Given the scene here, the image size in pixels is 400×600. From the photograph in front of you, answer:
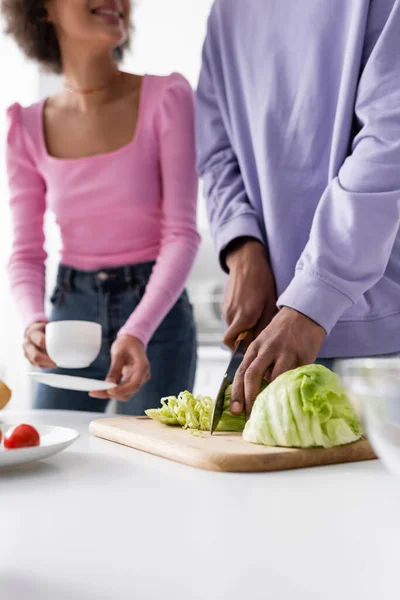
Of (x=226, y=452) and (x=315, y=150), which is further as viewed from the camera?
(x=315, y=150)

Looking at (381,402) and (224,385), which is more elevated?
(381,402)

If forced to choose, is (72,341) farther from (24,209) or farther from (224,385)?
(24,209)

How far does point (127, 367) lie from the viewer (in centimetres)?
145

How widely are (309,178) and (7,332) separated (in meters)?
2.60

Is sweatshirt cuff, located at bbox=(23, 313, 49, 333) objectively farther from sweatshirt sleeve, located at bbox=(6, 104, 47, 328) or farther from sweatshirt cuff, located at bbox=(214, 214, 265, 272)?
sweatshirt cuff, located at bbox=(214, 214, 265, 272)

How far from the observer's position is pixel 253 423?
90 cm

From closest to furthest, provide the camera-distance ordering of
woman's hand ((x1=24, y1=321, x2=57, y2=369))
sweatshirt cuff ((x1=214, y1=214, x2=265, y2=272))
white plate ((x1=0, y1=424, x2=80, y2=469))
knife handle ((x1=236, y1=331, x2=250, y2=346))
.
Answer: white plate ((x1=0, y1=424, x2=80, y2=469))
knife handle ((x1=236, y1=331, x2=250, y2=346))
sweatshirt cuff ((x1=214, y1=214, x2=265, y2=272))
woman's hand ((x1=24, y1=321, x2=57, y2=369))

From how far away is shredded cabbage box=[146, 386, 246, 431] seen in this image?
3.30ft

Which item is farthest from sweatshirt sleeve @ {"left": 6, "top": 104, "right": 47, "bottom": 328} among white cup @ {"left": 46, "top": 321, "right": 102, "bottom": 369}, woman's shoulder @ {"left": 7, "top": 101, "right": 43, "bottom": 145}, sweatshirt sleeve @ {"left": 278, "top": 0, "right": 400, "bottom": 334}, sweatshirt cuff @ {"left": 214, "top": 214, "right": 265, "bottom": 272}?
sweatshirt sleeve @ {"left": 278, "top": 0, "right": 400, "bottom": 334}

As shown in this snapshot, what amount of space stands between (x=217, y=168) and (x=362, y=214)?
0.45 meters

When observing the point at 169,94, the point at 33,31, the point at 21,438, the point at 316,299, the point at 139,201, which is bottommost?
the point at 21,438

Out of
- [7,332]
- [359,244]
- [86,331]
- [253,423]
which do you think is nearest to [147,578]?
[253,423]

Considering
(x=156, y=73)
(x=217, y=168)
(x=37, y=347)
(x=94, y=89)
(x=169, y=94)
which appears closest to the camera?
(x=217, y=168)

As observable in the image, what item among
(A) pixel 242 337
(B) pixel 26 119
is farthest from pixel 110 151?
(A) pixel 242 337
